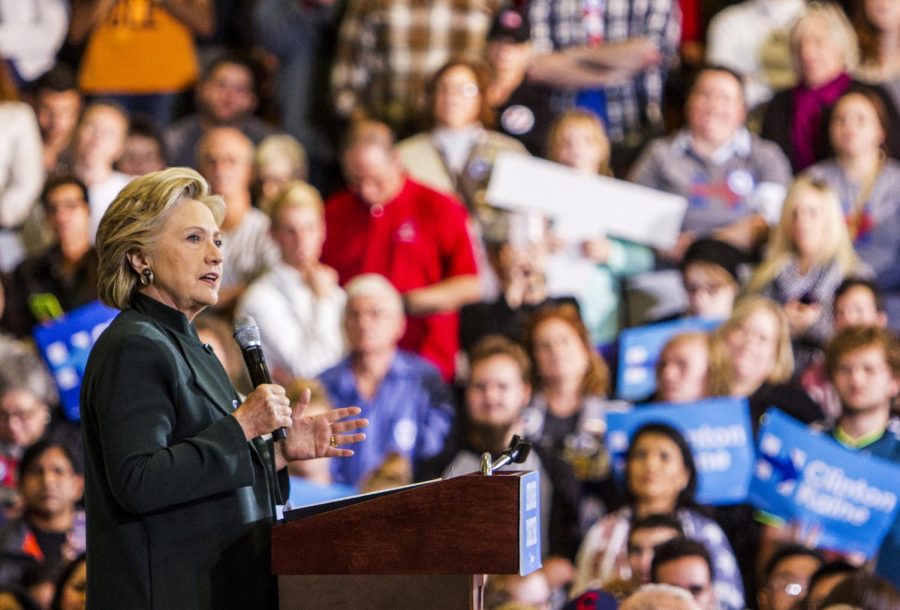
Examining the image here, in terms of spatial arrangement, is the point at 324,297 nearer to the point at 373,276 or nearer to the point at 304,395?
the point at 373,276

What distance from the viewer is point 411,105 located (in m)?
7.33

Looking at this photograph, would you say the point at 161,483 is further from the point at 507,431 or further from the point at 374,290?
the point at 374,290

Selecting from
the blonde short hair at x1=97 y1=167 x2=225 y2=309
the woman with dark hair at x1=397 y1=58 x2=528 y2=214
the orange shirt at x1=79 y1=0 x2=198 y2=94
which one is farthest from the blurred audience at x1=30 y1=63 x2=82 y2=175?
the blonde short hair at x1=97 y1=167 x2=225 y2=309

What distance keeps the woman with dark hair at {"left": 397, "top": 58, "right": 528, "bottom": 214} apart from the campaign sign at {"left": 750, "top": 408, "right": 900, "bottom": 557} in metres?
1.95

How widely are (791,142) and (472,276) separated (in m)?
1.64

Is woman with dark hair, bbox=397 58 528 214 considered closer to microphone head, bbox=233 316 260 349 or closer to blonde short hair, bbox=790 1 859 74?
blonde short hair, bbox=790 1 859 74

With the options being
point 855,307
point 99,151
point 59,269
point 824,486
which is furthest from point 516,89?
point 824,486

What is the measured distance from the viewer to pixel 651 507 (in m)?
5.25

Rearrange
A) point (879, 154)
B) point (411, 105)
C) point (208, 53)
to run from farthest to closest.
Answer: point (208, 53)
point (411, 105)
point (879, 154)

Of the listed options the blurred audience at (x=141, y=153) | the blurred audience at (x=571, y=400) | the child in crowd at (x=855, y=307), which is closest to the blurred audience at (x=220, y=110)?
the blurred audience at (x=141, y=153)

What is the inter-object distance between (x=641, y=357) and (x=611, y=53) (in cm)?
185

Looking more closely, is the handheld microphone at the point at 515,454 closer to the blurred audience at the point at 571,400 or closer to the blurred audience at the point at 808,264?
the blurred audience at the point at 571,400

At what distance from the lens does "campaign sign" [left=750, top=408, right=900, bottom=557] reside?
508 centimetres

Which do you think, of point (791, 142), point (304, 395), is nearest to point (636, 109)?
point (791, 142)
